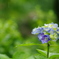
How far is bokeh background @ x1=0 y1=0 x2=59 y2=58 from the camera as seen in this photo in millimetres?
3098

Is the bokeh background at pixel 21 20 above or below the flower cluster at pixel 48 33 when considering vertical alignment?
above

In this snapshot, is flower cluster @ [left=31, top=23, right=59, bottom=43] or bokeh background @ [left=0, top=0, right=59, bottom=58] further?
bokeh background @ [left=0, top=0, right=59, bottom=58]

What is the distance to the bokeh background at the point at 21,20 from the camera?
10.2ft

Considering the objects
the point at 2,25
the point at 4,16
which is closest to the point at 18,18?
the point at 4,16

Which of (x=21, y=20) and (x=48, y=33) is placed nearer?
(x=48, y=33)

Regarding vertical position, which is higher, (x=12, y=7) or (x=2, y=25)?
(x=12, y=7)

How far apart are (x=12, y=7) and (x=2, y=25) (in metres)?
2.46

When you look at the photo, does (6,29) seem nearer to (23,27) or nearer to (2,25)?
(2,25)

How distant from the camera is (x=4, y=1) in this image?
5.61 m

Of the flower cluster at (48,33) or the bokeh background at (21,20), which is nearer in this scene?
the flower cluster at (48,33)

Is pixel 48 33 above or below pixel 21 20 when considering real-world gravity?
below

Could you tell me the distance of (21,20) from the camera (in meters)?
6.02

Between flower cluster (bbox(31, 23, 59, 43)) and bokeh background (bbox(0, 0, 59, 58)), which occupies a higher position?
bokeh background (bbox(0, 0, 59, 58))

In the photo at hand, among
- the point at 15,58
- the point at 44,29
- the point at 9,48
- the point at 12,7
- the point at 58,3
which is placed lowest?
the point at 15,58
